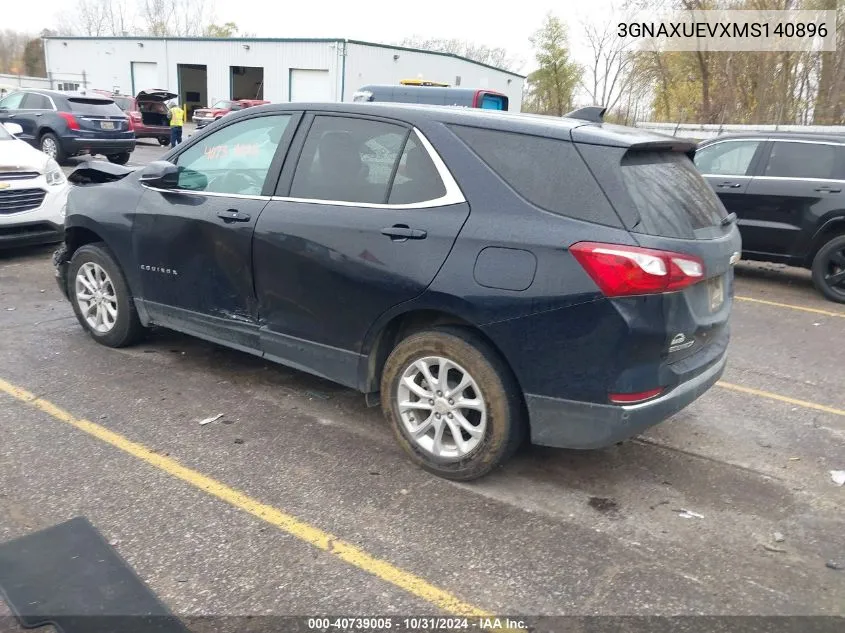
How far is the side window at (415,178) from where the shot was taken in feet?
11.5

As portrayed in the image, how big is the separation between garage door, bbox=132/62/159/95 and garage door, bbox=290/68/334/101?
10891 mm

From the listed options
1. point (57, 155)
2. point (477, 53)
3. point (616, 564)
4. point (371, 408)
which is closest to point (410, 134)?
point (371, 408)

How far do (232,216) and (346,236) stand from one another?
883 mm

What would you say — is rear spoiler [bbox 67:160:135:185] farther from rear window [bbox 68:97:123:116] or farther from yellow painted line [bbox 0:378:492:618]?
rear window [bbox 68:97:123:116]

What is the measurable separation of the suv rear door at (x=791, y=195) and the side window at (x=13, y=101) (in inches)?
675

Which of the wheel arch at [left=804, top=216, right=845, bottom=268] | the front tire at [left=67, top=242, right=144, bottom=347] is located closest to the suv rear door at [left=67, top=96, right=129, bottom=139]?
the front tire at [left=67, top=242, right=144, bottom=347]

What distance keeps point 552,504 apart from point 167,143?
85.2 ft

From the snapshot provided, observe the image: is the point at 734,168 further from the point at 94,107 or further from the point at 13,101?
the point at 13,101

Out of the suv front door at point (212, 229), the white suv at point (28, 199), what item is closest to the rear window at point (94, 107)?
the white suv at point (28, 199)

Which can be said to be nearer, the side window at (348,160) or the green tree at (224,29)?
the side window at (348,160)

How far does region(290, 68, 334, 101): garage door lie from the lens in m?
36.7

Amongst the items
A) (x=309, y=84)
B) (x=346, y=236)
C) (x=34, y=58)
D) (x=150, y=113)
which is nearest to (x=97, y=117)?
(x=150, y=113)

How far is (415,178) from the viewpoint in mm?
3582

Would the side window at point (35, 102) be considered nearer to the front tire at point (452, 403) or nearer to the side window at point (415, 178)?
the side window at point (415, 178)
